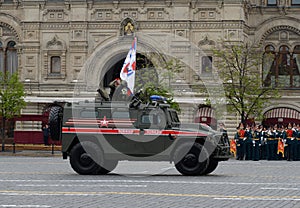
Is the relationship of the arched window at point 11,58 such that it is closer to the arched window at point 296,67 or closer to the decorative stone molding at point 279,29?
the decorative stone molding at point 279,29

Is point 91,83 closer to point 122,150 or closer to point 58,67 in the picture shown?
point 58,67

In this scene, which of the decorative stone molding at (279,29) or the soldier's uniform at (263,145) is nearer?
the soldier's uniform at (263,145)

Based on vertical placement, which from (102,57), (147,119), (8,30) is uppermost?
(8,30)

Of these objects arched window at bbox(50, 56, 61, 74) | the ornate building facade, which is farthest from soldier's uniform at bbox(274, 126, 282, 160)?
arched window at bbox(50, 56, 61, 74)

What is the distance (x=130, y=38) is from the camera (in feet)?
172

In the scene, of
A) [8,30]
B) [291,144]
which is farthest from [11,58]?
[291,144]

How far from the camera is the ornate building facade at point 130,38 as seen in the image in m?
51.8

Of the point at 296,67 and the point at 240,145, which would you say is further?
the point at 296,67

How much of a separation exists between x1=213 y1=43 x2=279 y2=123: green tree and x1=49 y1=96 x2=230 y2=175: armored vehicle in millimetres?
21434

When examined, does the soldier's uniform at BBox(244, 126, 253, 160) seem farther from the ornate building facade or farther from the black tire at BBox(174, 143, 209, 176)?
the black tire at BBox(174, 143, 209, 176)

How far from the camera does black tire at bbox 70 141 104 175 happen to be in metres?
23.3

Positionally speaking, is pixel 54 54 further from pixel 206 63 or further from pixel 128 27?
pixel 206 63

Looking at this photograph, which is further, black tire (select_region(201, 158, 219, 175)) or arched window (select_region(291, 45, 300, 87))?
arched window (select_region(291, 45, 300, 87))

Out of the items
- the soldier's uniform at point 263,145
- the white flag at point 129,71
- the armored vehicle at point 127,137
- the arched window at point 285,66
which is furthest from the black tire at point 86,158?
the arched window at point 285,66
